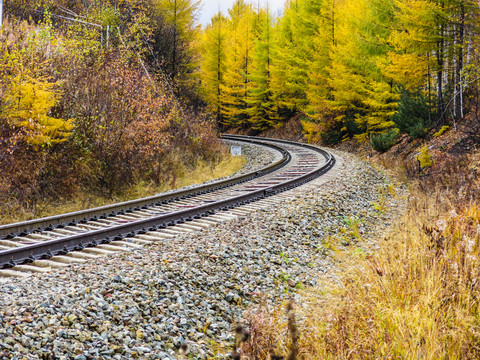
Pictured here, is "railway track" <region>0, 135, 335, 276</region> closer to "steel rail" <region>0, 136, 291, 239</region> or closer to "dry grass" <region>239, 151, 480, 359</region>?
"steel rail" <region>0, 136, 291, 239</region>

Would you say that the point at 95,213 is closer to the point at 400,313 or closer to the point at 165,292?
the point at 165,292

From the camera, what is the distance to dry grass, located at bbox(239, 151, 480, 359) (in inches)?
147

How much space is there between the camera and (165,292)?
5359 mm

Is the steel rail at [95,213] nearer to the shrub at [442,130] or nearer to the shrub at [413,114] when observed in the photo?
the shrub at [442,130]

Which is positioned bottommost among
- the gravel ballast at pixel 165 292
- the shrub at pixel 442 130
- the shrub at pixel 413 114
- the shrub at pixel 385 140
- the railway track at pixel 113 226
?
the gravel ballast at pixel 165 292

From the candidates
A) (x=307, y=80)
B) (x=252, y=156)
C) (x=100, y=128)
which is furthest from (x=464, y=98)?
(x=100, y=128)

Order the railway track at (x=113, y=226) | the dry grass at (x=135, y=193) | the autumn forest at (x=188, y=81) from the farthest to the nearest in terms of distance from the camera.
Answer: the autumn forest at (x=188, y=81), the dry grass at (x=135, y=193), the railway track at (x=113, y=226)

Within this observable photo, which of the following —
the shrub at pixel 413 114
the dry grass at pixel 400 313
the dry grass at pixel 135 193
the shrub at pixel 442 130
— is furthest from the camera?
the shrub at pixel 413 114

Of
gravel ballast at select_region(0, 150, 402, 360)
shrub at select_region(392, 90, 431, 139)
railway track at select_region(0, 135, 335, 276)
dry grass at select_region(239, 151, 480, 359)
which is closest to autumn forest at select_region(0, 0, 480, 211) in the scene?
shrub at select_region(392, 90, 431, 139)

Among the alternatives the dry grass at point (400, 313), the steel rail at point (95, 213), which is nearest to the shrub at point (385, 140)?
the steel rail at point (95, 213)

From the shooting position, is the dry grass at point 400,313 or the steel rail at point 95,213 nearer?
the dry grass at point 400,313

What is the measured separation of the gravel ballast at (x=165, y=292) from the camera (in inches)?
160

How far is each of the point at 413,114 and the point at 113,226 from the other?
19043 mm

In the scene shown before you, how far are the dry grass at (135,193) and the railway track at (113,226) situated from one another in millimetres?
2250
